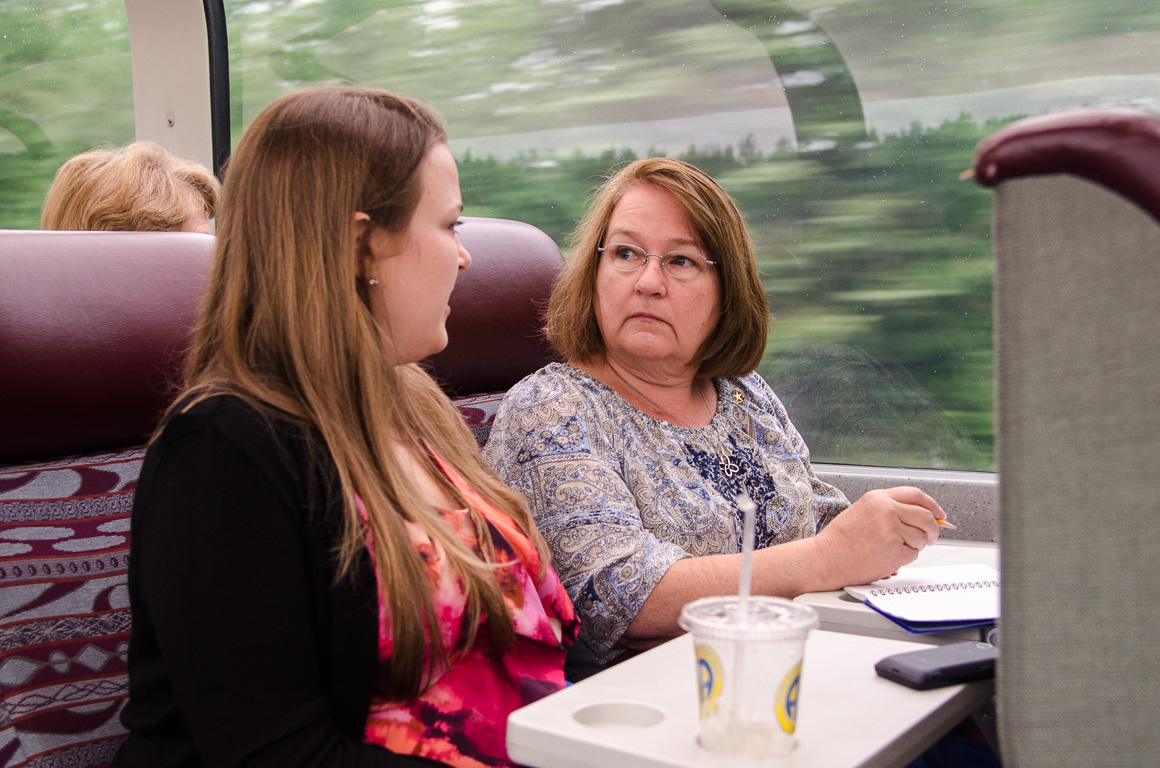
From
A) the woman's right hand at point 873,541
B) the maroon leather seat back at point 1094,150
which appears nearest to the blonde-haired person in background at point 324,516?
the woman's right hand at point 873,541

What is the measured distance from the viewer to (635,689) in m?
1.05

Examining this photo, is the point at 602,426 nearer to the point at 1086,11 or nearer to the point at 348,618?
the point at 348,618

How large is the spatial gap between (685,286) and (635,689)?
3.27 feet

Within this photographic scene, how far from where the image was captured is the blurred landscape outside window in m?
2.02

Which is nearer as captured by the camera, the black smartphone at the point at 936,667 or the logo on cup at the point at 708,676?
the logo on cup at the point at 708,676

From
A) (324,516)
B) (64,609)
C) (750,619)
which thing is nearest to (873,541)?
(750,619)

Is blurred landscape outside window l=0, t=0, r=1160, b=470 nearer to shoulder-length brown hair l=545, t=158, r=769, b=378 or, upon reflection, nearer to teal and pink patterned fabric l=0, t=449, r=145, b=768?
shoulder-length brown hair l=545, t=158, r=769, b=378

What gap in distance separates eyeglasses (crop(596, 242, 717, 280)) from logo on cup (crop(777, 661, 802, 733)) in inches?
45.1

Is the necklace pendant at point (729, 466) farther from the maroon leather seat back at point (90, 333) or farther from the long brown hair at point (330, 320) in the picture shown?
the maroon leather seat back at point (90, 333)

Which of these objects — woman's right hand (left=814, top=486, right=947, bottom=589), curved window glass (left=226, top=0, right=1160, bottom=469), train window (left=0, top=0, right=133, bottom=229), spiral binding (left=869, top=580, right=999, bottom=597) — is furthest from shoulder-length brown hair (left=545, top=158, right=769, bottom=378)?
train window (left=0, top=0, right=133, bottom=229)

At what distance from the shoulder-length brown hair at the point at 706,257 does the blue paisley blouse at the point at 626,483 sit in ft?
0.29

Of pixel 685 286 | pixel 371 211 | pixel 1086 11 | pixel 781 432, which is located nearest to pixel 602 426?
pixel 685 286

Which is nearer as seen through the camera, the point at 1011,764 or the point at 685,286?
the point at 1011,764

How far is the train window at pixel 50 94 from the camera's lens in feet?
9.98
